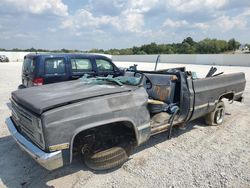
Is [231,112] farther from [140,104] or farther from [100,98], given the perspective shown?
[100,98]

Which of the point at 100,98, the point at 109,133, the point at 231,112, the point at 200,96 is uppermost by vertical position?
the point at 100,98

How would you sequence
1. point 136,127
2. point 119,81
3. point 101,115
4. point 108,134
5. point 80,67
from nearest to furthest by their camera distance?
point 101,115, point 136,127, point 108,134, point 119,81, point 80,67

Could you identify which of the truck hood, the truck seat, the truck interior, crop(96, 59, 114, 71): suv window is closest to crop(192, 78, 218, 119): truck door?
the truck interior

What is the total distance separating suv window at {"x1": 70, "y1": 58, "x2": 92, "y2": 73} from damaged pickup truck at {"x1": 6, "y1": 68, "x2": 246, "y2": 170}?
10.1 feet

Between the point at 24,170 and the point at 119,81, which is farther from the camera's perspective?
the point at 119,81

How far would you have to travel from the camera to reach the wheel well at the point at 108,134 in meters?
3.62

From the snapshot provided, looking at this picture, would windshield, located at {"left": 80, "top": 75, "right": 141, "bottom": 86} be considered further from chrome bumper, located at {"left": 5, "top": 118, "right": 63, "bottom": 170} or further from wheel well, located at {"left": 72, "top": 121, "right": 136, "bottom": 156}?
chrome bumper, located at {"left": 5, "top": 118, "right": 63, "bottom": 170}

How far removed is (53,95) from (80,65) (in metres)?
4.56

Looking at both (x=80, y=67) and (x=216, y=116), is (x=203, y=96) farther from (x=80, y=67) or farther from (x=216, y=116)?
(x=80, y=67)

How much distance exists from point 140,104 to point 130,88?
1.08ft

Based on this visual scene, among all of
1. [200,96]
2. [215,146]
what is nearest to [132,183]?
[215,146]

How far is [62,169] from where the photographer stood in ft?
13.1

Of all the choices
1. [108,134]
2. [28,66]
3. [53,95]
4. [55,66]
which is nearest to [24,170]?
[53,95]

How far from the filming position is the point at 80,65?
320 inches
